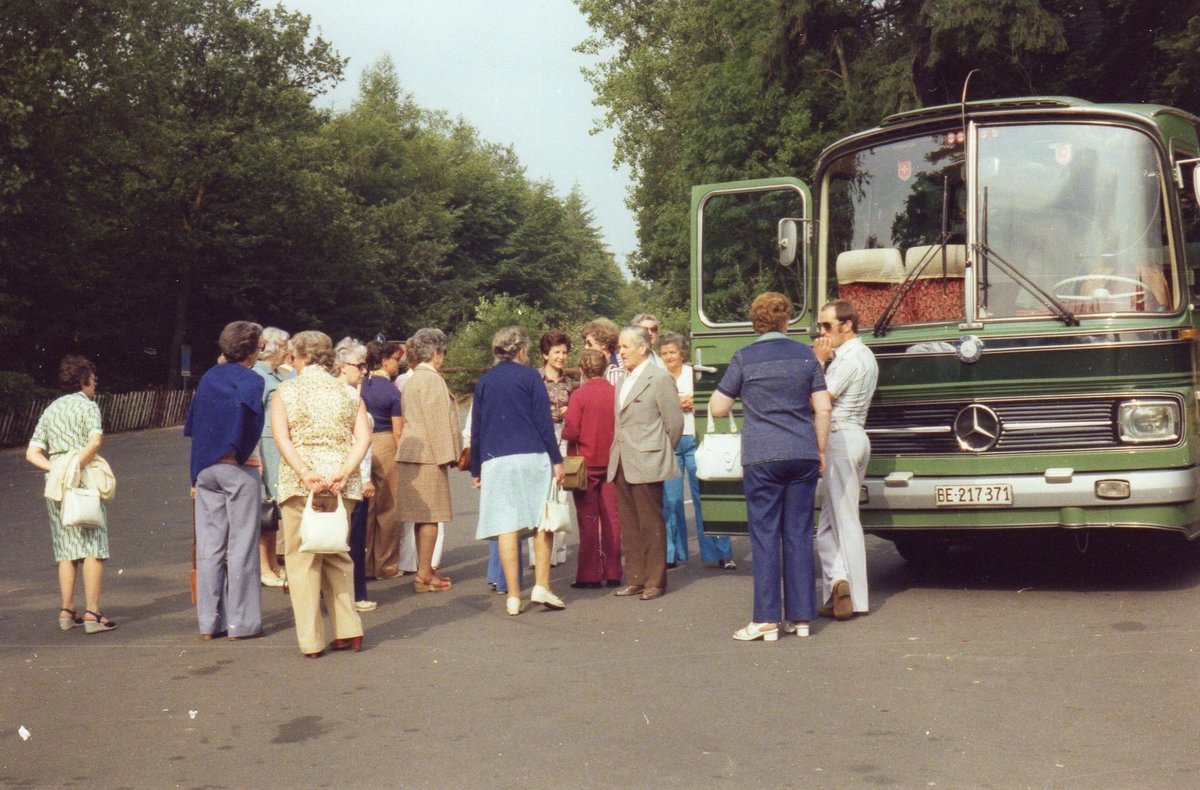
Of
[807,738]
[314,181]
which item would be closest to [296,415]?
[807,738]

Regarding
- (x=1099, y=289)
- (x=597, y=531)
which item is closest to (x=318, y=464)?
(x=597, y=531)

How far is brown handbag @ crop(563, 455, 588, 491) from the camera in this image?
11.0m

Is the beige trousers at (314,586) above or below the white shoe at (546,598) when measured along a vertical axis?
above

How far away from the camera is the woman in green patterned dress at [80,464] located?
32.1 feet

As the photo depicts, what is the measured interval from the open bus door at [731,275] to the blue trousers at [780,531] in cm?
182

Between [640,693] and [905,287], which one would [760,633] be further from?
[905,287]

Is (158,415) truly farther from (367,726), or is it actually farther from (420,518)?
(367,726)

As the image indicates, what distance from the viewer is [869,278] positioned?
10.4 metres

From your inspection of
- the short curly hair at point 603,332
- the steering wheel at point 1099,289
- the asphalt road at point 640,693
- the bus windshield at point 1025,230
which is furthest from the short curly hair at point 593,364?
the steering wheel at point 1099,289

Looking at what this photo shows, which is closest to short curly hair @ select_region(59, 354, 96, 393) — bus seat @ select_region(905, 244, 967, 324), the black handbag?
the black handbag

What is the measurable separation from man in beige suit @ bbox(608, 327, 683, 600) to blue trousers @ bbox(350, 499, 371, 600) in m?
1.79

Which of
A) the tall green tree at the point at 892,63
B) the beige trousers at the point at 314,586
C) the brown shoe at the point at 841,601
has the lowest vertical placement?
the brown shoe at the point at 841,601

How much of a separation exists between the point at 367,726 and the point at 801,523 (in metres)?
3.06

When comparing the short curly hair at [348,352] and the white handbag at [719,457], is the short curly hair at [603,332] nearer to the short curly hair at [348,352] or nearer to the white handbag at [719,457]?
the white handbag at [719,457]
